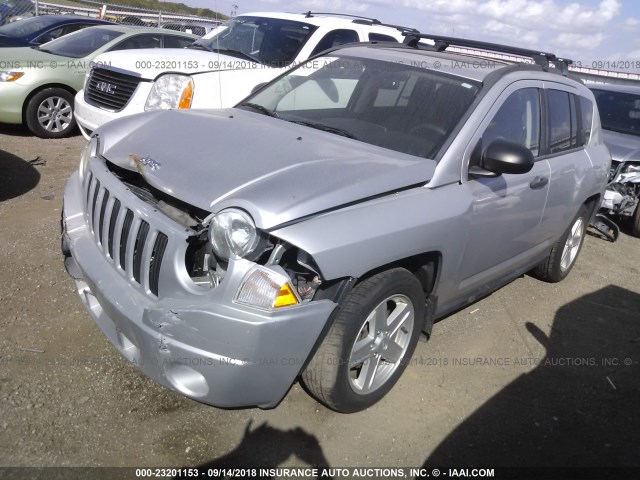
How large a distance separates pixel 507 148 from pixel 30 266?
3452 millimetres

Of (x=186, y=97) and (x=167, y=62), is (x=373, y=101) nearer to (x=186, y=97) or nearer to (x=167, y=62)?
(x=186, y=97)

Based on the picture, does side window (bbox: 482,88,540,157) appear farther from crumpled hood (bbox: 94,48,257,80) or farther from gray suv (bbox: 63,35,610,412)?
crumpled hood (bbox: 94,48,257,80)

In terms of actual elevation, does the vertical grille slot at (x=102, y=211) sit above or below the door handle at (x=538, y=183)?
below

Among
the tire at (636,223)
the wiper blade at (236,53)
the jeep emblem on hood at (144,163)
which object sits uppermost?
the jeep emblem on hood at (144,163)

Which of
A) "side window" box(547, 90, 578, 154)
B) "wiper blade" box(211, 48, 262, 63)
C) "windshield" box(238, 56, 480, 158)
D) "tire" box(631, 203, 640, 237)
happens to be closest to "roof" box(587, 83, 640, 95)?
"tire" box(631, 203, 640, 237)

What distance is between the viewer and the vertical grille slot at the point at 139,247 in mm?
2619

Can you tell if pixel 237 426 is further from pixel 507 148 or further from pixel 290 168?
pixel 507 148

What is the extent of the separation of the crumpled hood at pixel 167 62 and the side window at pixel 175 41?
2.69m

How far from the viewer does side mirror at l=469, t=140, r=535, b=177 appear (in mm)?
3080

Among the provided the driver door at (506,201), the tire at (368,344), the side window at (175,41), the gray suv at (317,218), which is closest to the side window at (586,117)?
the gray suv at (317,218)

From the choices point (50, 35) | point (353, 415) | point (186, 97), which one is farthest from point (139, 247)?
point (50, 35)

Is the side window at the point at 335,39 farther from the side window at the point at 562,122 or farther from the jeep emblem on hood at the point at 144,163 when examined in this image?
the jeep emblem on hood at the point at 144,163

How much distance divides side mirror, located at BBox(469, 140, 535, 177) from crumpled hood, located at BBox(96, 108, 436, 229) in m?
0.32

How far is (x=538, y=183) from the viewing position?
12.6 feet
